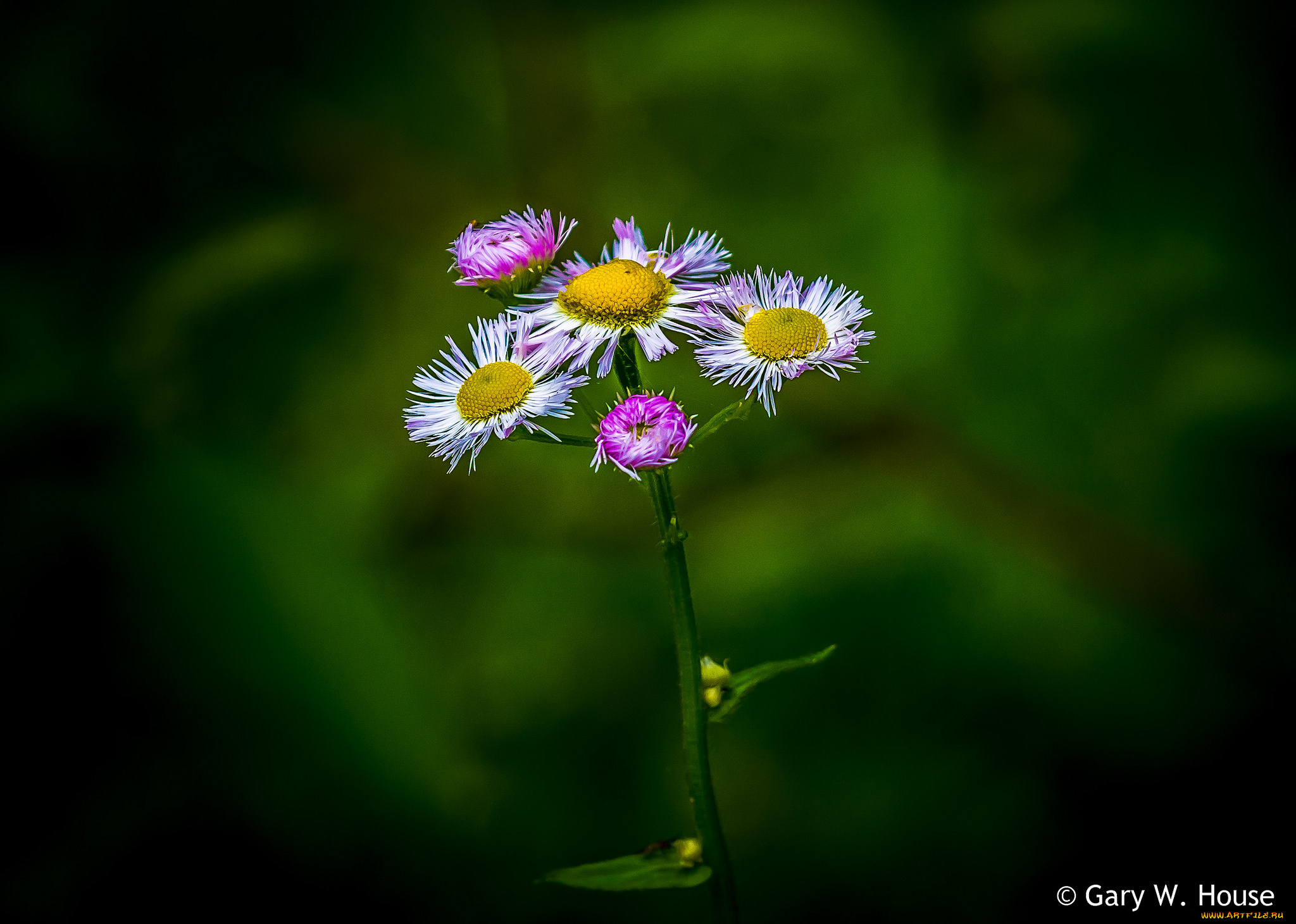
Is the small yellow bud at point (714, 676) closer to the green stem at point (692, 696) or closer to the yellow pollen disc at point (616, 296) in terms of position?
the green stem at point (692, 696)

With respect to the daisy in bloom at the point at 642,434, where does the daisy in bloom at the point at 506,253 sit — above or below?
above

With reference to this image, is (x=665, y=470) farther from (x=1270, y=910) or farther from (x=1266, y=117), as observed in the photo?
(x=1266, y=117)

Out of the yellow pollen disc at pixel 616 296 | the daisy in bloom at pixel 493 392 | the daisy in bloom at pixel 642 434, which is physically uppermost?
the yellow pollen disc at pixel 616 296

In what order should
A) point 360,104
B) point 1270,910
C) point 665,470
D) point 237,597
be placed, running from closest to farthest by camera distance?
point 665,470, point 1270,910, point 237,597, point 360,104

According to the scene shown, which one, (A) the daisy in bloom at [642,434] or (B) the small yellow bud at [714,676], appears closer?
(A) the daisy in bloom at [642,434]

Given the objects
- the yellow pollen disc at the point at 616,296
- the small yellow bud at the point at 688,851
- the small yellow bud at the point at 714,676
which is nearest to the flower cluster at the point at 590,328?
the yellow pollen disc at the point at 616,296

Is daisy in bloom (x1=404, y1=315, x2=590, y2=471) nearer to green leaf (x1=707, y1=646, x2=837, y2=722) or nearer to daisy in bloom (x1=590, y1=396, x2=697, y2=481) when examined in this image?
daisy in bloom (x1=590, y1=396, x2=697, y2=481)

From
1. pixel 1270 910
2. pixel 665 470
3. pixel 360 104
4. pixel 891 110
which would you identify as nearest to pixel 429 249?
pixel 360 104
